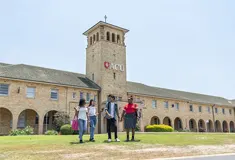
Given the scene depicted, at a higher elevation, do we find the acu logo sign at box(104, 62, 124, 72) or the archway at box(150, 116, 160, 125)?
the acu logo sign at box(104, 62, 124, 72)

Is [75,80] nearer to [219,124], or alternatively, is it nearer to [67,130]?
[67,130]

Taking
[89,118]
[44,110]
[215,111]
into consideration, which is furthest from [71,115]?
[215,111]

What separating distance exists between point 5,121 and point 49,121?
16.8ft

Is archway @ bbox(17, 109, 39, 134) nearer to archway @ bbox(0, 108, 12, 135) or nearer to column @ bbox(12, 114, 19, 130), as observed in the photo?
archway @ bbox(0, 108, 12, 135)

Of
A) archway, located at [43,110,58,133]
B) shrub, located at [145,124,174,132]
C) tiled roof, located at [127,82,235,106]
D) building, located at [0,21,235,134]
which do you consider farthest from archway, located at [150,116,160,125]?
archway, located at [43,110,58,133]

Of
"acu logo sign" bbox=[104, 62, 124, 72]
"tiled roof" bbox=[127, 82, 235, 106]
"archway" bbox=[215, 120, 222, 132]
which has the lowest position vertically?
"archway" bbox=[215, 120, 222, 132]

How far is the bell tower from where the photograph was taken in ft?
111

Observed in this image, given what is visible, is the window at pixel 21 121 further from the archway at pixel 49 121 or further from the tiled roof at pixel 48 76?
the tiled roof at pixel 48 76

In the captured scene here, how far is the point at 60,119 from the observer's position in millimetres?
27906

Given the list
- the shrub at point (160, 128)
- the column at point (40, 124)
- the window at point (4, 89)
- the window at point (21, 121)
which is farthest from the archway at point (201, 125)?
the window at point (4, 89)

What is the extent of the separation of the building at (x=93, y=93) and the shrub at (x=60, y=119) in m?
0.95

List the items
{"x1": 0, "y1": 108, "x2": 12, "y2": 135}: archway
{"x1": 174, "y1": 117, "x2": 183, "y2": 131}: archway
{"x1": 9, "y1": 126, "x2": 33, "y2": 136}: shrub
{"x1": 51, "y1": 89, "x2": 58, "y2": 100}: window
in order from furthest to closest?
{"x1": 174, "y1": 117, "x2": 183, "y2": 131}: archway, {"x1": 51, "y1": 89, "x2": 58, "y2": 100}: window, {"x1": 0, "y1": 108, "x2": 12, "y2": 135}: archway, {"x1": 9, "y1": 126, "x2": 33, "y2": 136}: shrub

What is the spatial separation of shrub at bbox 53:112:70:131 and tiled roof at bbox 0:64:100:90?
3.80m

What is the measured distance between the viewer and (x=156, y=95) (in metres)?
39.8
